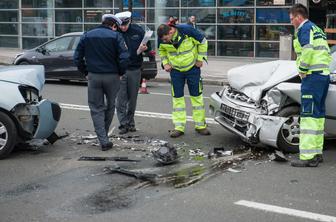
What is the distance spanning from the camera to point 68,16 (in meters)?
26.4

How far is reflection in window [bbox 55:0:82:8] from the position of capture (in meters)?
26.0

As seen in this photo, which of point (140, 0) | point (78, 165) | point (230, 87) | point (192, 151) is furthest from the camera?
point (140, 0)

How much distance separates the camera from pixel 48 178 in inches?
255

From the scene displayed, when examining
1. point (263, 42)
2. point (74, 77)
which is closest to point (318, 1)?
point (263, 42)

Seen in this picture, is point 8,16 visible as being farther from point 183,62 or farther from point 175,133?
point 175,133

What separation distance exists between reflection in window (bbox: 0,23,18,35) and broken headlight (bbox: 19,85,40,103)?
69.9 feet

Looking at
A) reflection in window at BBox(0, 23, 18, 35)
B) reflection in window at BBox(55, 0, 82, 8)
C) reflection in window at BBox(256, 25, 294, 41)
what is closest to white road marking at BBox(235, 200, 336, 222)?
reflection in window at BBox(256, 25, 294, 41)

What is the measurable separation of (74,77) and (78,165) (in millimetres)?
9257

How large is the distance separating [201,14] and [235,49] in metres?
2.01

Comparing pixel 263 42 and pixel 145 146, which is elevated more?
pixel 263 42

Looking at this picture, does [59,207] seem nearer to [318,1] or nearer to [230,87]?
[230,87]

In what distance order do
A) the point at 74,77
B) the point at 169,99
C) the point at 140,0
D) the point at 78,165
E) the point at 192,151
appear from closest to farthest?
the point at 78,165 < the point at 192,151 < the point at 169,99 < the point at 74,77 < the point at 140,0

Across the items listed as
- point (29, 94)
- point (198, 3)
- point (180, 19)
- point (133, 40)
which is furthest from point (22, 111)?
point (180, 19)

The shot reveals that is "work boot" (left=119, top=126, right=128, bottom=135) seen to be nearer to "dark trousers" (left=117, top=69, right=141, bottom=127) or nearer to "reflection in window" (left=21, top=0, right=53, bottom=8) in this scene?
"dark trousers" (left=117, top=69, right=141, bottom=127)
